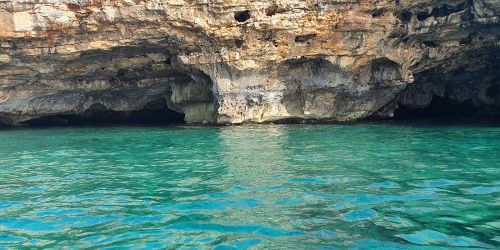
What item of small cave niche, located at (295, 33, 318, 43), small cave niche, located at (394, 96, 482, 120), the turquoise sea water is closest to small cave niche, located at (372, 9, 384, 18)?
small cave niche, located at (295, 33, 318, 43)

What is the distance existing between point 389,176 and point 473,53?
47.2 feet

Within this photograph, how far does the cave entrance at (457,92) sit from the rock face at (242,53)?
0.43ft

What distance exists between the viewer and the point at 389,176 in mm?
7703

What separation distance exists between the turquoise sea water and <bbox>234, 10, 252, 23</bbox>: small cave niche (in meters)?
6.98

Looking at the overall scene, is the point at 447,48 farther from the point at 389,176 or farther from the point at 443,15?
the point at 389,176

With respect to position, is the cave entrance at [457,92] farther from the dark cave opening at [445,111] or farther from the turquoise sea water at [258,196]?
the turquoise sea water at [258,196]

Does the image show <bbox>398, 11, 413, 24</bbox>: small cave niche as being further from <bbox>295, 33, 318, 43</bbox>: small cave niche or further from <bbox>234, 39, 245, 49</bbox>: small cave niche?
<bbox>234, 39, 245, 49</bbox>: small cave niche

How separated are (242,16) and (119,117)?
11.6 metres

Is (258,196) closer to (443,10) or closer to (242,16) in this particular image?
(242,16)

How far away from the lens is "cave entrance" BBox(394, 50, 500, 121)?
20.9 metres

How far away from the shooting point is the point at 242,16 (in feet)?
57.7

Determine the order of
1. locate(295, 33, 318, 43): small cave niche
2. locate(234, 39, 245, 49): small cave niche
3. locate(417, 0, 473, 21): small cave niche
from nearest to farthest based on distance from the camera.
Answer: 1. locate(417, 0, 473, 21): small cave niche
2. locate(295, 33, 318, 43): small cave niche
3. locate(234, 39, 245, 49): small cave niche

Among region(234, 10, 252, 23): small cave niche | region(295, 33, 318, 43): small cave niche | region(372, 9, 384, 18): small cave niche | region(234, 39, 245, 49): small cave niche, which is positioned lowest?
region(234, 39, 245, 49): small cave niche

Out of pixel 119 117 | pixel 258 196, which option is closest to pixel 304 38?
pixel 258 196
